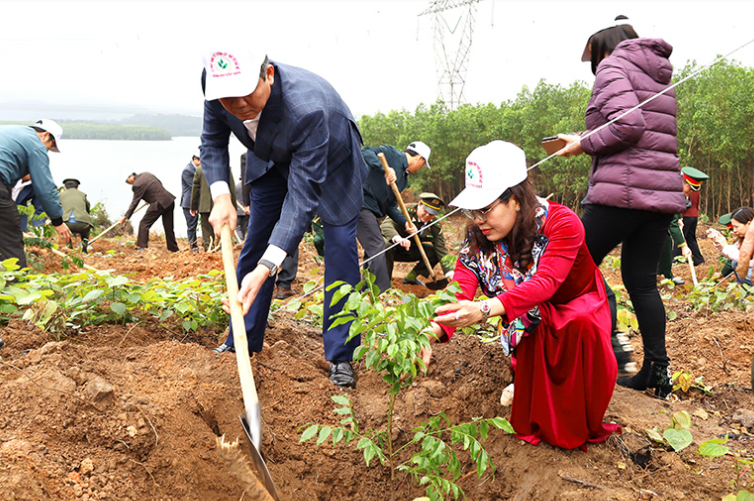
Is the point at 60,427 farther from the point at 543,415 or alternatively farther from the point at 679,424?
the point at 679,424

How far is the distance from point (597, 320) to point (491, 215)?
612 mm

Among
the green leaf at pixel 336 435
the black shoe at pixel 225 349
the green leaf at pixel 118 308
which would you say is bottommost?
the black shoe at pixel 225 349

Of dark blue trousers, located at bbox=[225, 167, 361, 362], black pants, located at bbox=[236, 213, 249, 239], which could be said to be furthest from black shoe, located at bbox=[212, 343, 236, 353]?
black pants, located at bbox=[236, 213, 249, 239]

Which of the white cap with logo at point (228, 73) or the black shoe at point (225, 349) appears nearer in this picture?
the white cap with logo at point (228, 73)

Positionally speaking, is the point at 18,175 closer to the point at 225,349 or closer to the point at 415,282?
the point at 225,349

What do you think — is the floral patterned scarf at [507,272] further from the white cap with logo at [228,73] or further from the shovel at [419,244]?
the shovel at [419,244]

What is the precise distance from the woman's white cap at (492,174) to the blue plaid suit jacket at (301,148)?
65 cm

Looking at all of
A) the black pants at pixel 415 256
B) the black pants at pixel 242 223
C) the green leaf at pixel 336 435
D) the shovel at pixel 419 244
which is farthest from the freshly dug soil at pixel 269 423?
the black pants at pixel 242 223

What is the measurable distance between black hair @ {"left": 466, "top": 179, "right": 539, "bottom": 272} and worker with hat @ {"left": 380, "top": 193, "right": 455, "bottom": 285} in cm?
309

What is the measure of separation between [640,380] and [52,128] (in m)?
4.95

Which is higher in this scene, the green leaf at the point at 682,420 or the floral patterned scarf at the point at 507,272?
the floral patterned scarf at the point at 507,272

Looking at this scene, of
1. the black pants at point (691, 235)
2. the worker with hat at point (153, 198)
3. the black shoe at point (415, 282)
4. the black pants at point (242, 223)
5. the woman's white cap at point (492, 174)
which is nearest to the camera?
the woman's white cap at point (492, 174)

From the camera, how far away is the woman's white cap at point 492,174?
1.93 meters

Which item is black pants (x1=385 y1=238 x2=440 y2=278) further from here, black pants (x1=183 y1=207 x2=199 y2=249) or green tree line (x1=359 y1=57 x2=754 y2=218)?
black pants (x1=183 y1=207 x2=199 y2=249)
